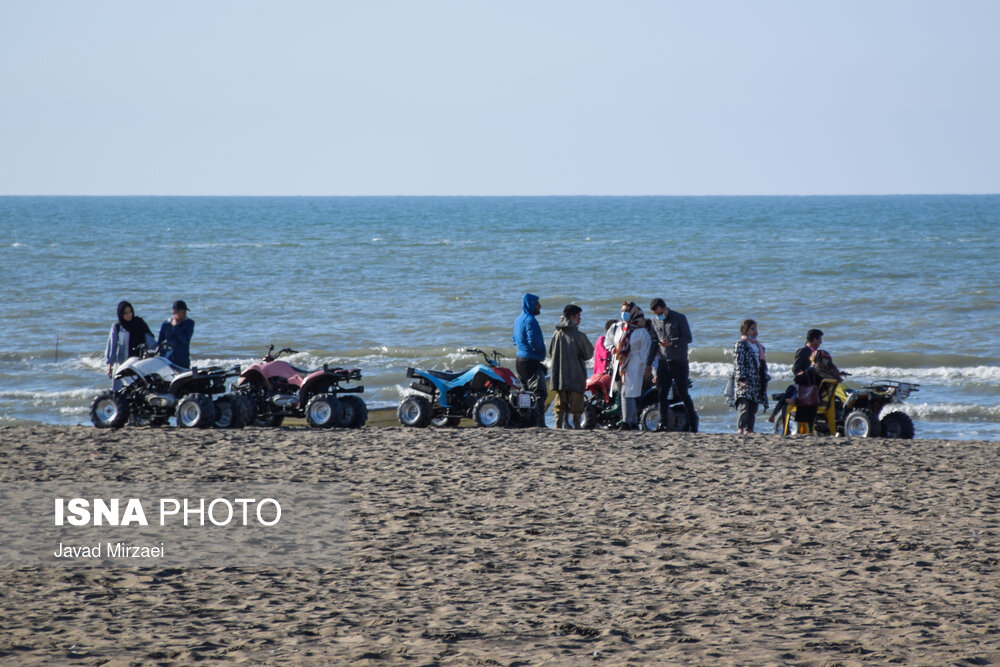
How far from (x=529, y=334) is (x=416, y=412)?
59.7 inches

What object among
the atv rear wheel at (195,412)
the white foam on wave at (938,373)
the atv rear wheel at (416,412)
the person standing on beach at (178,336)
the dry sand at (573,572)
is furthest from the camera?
the white foam on wave at (938,373)

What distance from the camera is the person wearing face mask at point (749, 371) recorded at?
11.9 meters

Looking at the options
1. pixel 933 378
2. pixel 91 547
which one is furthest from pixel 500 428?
pixel 933 378

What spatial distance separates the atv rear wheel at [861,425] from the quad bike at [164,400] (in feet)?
21.0

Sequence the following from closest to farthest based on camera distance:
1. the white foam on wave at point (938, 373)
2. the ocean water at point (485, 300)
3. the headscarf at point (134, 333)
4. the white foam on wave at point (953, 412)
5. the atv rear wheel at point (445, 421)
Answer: the atv rear wheel at point (445, 421) → the headscarf at point (134, 333) → the white foam on wave at point (953, 412) → the white foam on wave at point (938, 373) → the ocean water at point (485, 300)

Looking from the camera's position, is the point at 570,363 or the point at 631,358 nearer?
the point at 631,358

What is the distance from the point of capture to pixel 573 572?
6.83m

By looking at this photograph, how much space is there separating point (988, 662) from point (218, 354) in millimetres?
18970

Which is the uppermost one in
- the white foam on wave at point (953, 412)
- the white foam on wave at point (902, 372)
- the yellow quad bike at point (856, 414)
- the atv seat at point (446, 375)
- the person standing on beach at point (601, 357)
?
the person standing on beach at point (601, 357)

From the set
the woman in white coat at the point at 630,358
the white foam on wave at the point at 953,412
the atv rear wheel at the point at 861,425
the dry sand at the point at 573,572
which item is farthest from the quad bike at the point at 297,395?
the white foam on wave at the point at 953,412

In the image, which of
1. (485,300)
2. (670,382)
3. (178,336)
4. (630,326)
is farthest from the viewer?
(485,300)

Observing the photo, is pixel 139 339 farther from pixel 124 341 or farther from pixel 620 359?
pixel 620 359

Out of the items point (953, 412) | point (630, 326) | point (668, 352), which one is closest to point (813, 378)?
point (668, 352)

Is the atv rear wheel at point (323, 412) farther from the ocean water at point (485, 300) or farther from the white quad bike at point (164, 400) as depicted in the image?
the ocean water at point (485, 300)
